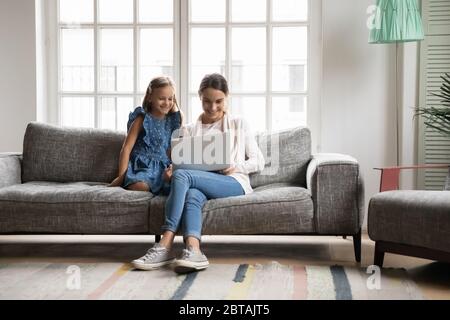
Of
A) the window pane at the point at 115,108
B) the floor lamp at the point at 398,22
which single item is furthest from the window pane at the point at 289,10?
the window pane at the point at 115,108

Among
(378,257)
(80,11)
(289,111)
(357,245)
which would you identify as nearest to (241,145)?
(357,245)

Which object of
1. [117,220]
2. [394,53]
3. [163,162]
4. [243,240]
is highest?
[394,53]

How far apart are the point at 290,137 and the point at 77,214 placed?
123cm

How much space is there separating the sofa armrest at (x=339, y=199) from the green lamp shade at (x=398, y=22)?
3.09ft

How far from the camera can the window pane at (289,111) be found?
172 inches

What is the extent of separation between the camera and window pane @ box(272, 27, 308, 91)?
4.36 metres

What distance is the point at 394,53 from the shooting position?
423 centimetres

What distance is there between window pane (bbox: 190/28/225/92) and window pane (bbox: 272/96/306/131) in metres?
0.42

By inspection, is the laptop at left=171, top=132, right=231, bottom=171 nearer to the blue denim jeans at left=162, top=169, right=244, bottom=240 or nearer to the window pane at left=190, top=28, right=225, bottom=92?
the blue denim jeans at left=162, top=169, right=244, bottom=240

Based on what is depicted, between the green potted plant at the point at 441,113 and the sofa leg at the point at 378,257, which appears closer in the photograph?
the sofa leg at the point at 378,257

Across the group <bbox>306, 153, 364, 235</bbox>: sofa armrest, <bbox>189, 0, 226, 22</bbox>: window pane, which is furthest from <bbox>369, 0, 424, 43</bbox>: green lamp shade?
<bbox>189, 0, 226, 22</bbox>: window pane

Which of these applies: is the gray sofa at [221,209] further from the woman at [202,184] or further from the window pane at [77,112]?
the window pane at [77,112]
